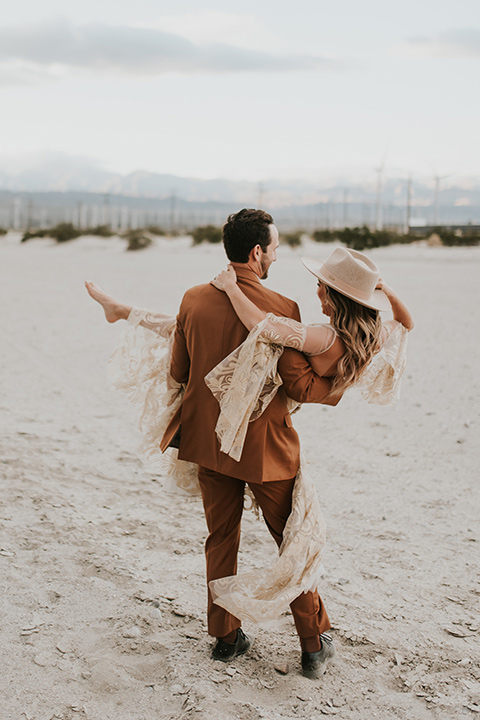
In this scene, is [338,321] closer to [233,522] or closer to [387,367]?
[387,367]

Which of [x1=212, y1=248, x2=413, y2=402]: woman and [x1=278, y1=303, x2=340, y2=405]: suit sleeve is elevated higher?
[x1=212, y1=248, x2=413, y2=402]: woman

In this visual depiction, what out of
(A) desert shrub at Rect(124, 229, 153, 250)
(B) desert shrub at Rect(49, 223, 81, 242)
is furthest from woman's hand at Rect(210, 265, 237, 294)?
(B) desert shrub at Rect(49, 223, 81, 242)

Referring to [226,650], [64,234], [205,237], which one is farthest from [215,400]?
[64,234]

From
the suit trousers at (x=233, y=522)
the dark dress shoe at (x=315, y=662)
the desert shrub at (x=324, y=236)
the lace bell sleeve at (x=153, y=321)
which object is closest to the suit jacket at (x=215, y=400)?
the suit trousers at (x=233, y=522)

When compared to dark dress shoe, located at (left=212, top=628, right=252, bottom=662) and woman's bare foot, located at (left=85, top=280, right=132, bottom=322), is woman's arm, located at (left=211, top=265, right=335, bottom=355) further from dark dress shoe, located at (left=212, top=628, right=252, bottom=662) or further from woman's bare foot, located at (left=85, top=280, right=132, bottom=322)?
dark dress shoe, located at (left=212, top=628, right=252, bottom=662)

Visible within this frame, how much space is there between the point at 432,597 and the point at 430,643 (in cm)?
52

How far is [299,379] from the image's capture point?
8.79 feet

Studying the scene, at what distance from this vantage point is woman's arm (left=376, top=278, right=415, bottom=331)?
9.40 ft

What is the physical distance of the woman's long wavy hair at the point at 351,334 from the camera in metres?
2.69

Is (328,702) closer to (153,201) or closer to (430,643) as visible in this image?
(430,643)

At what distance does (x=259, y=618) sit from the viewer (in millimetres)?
2750

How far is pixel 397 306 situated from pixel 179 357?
3.00 ft

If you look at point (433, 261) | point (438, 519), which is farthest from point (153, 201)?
point (438, 519)

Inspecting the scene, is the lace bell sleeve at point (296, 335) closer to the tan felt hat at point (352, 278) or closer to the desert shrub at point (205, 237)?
the tan felt hat at point (352, 278)
